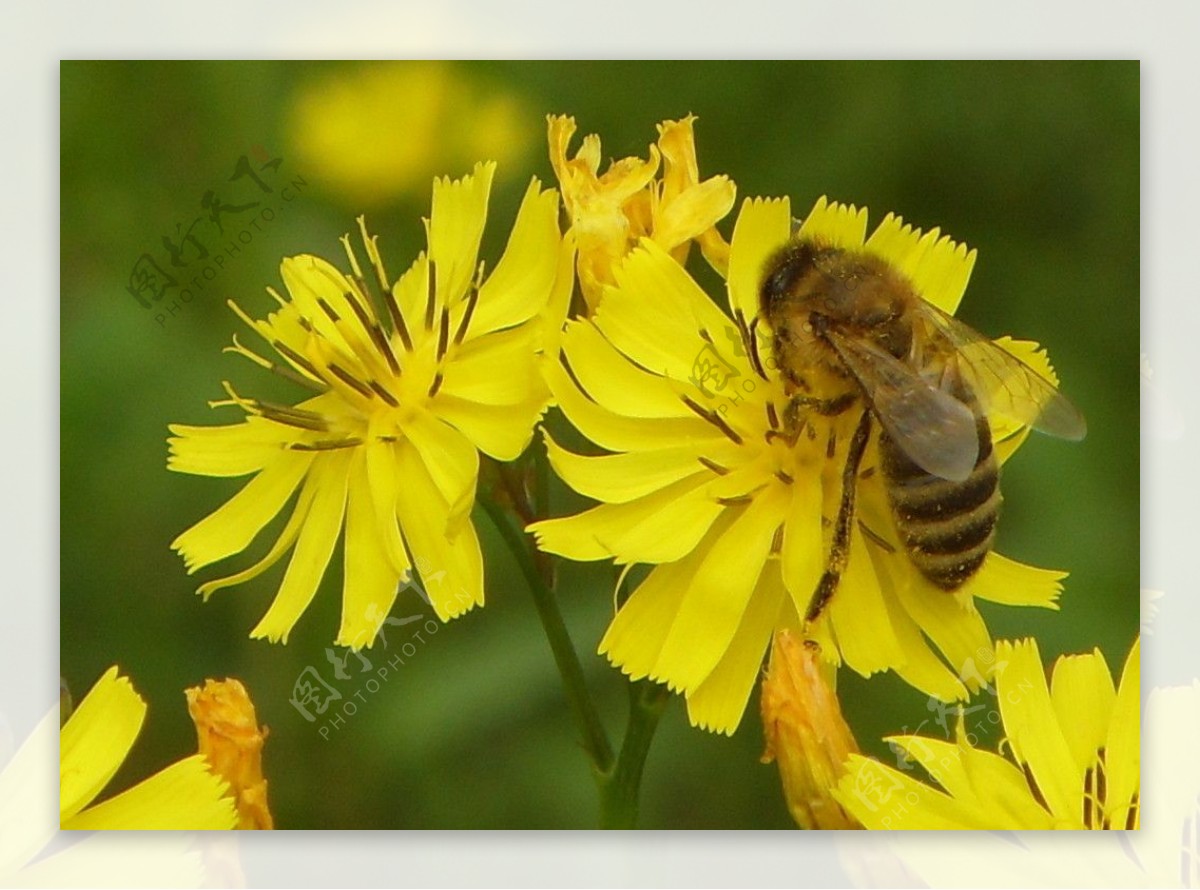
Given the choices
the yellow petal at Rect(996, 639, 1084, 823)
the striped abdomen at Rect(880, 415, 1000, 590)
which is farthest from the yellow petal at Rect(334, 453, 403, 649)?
the yellow petal at Rect(996, 639, 1084, 823)

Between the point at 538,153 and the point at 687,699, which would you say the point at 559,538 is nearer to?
the point at 687,699

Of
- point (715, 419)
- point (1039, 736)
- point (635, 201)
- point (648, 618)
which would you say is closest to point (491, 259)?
point (635, 201)

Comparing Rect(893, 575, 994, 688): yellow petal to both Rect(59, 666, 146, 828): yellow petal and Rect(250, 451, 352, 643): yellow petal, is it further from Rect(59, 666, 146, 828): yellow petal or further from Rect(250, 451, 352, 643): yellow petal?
Rect(59, 666, 146, 828): yellow petal

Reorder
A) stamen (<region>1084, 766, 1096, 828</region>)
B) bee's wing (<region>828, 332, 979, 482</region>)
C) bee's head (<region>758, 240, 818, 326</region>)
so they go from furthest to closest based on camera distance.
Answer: stamen (<region>1084, 766, 1096, 828</region>) < bee's head (<region>758, 240, 818, 326</region>) < bee's wing (<region>828, 332, 979, 482</region>)

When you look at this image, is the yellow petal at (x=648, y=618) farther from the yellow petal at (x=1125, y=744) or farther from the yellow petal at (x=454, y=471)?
the yellow petal at (x=1125, y=744)

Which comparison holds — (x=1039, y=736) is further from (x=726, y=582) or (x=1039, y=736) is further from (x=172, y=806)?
(x=172, y=806)

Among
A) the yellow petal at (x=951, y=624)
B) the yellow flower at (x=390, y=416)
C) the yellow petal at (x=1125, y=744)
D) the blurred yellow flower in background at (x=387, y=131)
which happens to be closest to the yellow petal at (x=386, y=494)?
the yellow flower at (x=390, y=416)
